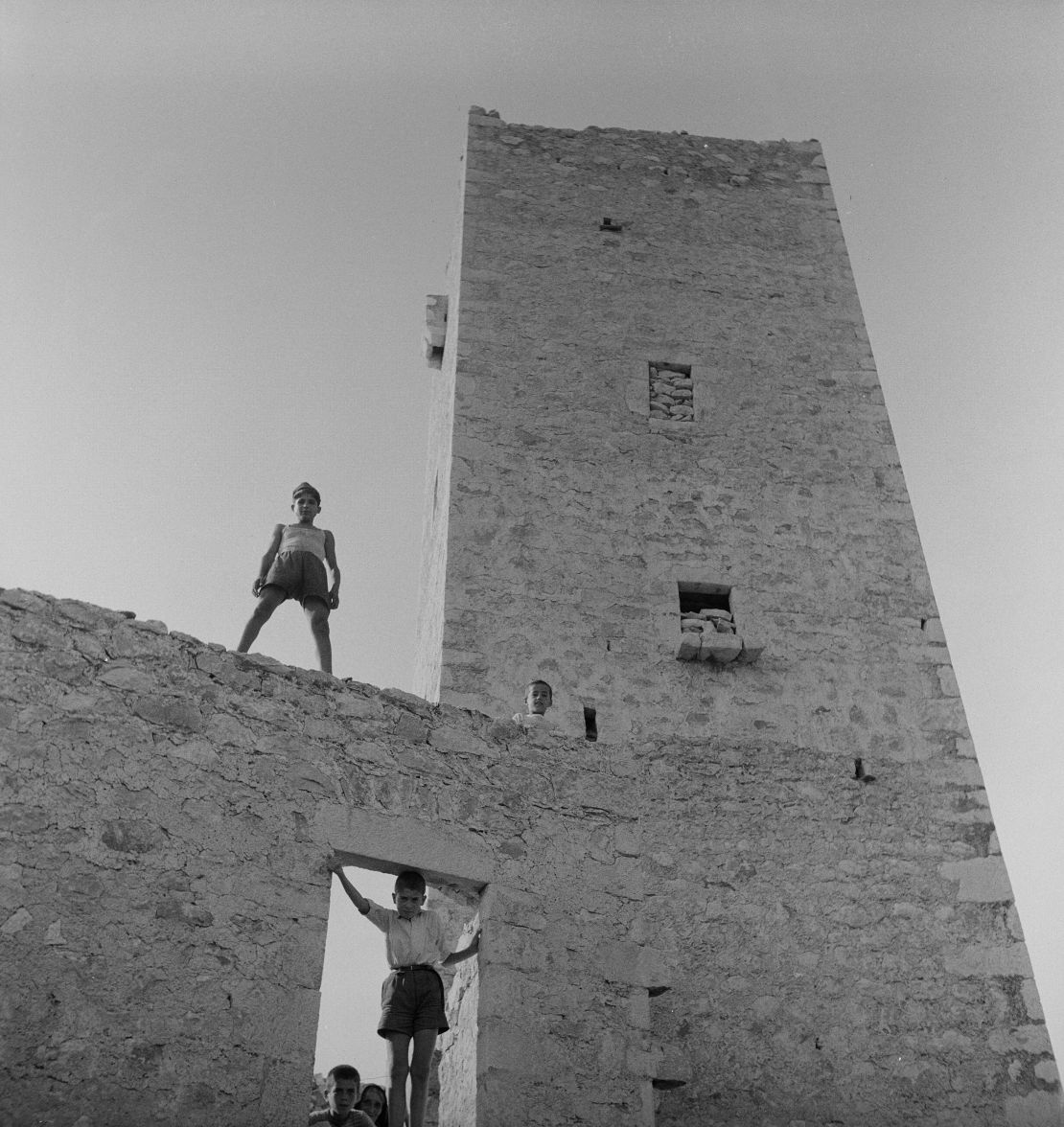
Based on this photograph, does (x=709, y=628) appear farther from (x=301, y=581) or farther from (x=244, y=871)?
(x=244, y=871)

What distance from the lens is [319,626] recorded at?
780 cm

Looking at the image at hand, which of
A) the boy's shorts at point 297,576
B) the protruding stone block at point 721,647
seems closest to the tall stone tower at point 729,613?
the protruding stone block at point 721,647

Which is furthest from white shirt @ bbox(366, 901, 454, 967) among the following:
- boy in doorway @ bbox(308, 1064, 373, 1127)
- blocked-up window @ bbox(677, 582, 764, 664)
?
blocked-up window @ bbox(677, 582, 764, 664)

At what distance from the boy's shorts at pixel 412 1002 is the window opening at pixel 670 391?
18.1 ft

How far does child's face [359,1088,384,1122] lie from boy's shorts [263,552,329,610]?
2.99 metres

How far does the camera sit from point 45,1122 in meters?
4.45

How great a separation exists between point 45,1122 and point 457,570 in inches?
191

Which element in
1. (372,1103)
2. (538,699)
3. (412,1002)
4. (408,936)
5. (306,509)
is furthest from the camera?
(306,509)

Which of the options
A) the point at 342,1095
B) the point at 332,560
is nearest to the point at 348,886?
the point at 342,1095

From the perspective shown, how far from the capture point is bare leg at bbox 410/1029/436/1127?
5234 mm

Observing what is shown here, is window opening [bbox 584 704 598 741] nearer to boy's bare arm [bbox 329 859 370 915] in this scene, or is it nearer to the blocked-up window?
the blocked-up window

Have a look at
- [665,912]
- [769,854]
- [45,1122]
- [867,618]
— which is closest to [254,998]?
[45,1122]

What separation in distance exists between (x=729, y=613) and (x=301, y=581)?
3.05 meters

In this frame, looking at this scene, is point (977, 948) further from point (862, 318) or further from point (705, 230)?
point (705, 230)
